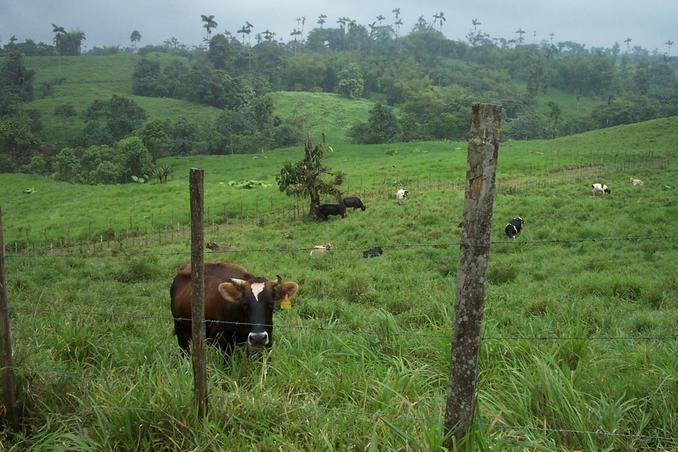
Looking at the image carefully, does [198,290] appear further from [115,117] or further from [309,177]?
[115,117]

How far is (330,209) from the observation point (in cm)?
2653

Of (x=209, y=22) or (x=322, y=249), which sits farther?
(x=209, y=22)

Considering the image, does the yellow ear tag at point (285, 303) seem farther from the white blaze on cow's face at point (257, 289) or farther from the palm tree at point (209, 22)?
the palm tree at point (209, 22)

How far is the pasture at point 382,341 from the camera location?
3770 mm

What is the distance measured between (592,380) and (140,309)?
8861mm

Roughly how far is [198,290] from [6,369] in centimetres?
173

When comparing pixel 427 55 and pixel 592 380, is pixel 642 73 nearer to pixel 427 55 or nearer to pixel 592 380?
pixel 427 55

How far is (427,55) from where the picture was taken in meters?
145

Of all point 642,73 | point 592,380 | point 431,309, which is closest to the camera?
point 592,380

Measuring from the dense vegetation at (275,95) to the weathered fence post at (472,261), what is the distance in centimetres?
4875

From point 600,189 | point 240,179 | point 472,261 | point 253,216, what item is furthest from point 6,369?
point 240,179

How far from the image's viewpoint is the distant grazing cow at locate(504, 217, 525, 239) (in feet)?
61.8

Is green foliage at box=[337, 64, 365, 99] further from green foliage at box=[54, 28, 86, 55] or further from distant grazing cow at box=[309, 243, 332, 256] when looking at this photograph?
distant grazing cow at box=[309, 243, 332, 256]

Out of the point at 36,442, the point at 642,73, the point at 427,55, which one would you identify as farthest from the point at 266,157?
the point at 427,55
